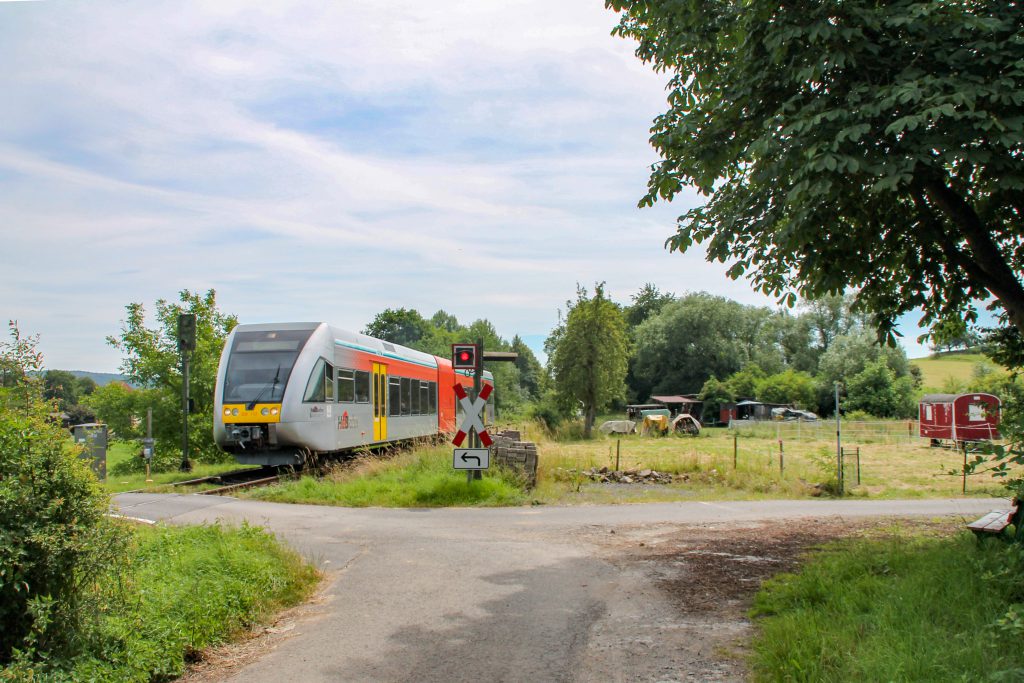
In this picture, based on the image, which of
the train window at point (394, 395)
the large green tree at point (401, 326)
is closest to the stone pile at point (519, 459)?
the train window at point (394, 395)

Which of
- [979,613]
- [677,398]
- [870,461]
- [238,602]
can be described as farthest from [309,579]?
[677,398]

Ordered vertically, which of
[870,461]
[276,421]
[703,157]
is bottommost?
[870,461]

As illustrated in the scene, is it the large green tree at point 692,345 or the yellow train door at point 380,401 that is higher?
the large green tree at point 692,345

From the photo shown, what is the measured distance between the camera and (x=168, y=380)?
25.7m

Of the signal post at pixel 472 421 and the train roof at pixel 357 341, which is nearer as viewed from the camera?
the signal post at pixel 472 421

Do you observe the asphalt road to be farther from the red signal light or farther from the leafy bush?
the red signal light

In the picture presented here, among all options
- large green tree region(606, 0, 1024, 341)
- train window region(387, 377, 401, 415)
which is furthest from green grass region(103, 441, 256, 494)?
large green tree region(606, 0, 1024, 341)

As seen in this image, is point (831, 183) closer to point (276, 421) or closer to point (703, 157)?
point (703, 157)

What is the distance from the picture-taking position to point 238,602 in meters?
6.42

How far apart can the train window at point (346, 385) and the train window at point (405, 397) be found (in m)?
4.21

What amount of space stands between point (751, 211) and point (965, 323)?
161 inches

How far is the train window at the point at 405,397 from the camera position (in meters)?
23.6

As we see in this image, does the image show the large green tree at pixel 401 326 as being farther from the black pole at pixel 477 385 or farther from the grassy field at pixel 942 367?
the black pole at pixel 477 385

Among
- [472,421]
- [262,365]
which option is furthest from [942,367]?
[262,365]
